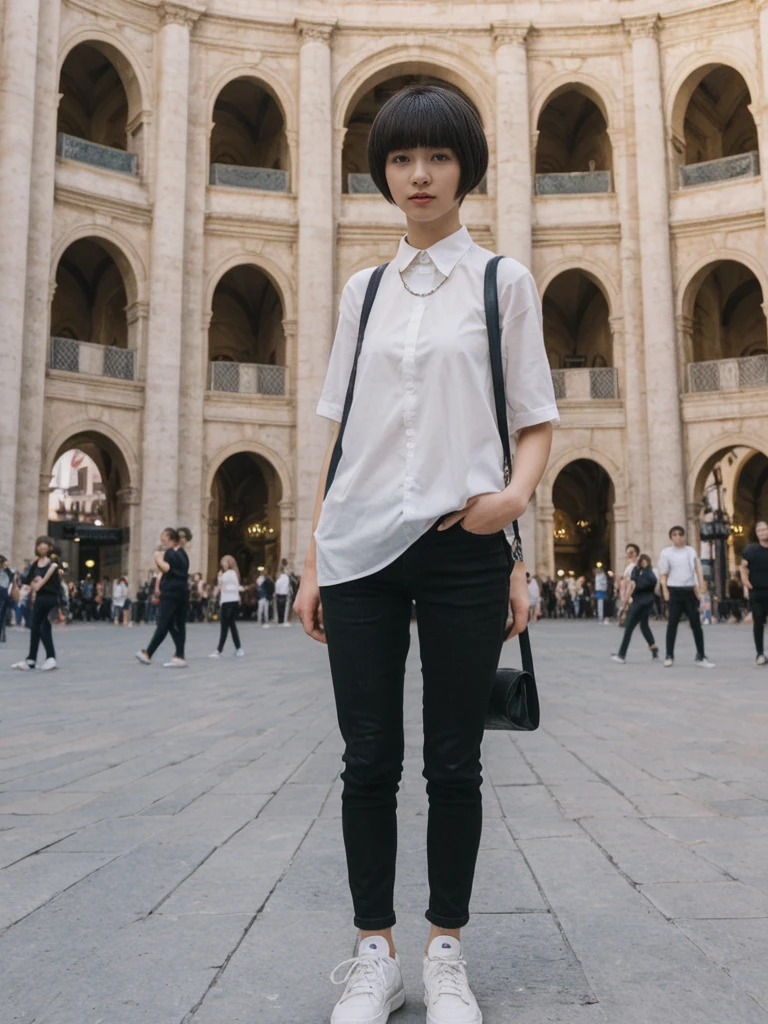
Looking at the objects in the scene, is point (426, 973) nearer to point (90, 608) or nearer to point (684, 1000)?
point (684, 1000)

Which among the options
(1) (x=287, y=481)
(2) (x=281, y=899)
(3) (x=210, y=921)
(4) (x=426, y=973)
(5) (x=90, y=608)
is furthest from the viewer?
(5) (x=90, y=608)

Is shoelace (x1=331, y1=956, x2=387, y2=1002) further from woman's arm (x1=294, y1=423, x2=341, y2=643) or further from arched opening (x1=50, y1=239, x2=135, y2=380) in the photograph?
arched opening (x1=50, y1=239, x2=135, y2=380)

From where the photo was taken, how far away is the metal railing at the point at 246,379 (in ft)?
82.3

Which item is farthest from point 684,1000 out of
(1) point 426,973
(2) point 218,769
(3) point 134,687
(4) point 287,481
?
(4) point 287,481

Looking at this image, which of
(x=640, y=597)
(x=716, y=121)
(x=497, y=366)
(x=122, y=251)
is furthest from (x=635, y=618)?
(x=716, y=121)

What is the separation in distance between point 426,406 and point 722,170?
86.5 ft

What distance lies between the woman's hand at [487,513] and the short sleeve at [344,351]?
43 centimetres

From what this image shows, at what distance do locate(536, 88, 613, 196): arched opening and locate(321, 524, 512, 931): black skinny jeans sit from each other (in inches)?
1023

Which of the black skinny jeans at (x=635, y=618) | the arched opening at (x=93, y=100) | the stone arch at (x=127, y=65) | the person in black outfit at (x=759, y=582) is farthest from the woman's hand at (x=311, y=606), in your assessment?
the arched opening at (x=93, y=100)

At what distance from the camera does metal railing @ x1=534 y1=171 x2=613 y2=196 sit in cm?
2620

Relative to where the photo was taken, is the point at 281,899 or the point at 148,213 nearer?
the point at 281,899

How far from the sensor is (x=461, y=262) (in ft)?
7.13

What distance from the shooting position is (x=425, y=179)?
6.86ft

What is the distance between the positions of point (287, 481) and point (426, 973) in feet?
75.8
